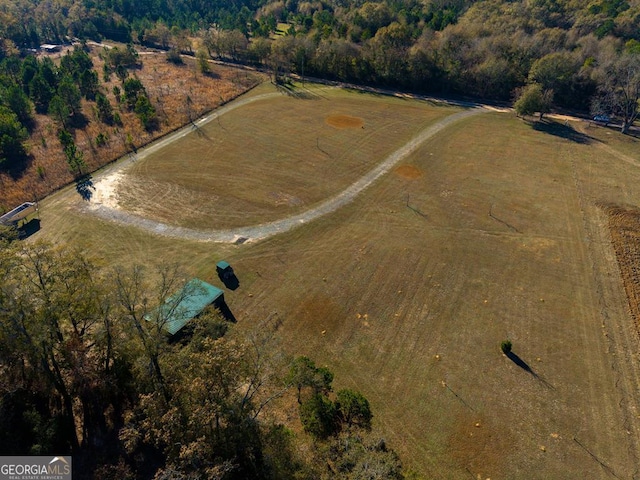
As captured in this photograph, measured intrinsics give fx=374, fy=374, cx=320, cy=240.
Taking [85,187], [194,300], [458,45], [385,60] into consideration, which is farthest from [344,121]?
[194,300]

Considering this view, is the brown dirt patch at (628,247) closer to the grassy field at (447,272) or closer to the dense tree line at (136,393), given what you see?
the grassy field at (447,272)

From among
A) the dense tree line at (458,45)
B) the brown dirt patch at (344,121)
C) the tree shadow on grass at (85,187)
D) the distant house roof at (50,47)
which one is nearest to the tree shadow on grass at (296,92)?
the dense tree line at (458,45)

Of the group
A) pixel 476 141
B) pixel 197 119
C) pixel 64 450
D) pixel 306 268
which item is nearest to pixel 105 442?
pixel 64 450

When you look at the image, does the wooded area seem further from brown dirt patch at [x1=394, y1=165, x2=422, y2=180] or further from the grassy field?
brown dirt patch at [x1=394, y1=165, x2=422, y2=180]

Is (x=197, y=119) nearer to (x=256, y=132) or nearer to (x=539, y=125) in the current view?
(x=256, y=132)

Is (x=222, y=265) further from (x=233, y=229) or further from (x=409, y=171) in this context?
(x=409, y=171)
